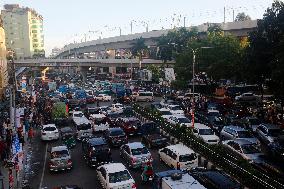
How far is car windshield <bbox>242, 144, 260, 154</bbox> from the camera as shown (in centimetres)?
2444

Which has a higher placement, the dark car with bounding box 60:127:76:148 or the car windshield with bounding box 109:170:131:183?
the car windshield with bounding box 109:170:131:183

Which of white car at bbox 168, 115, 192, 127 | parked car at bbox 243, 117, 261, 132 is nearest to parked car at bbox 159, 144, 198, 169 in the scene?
white car at bbox 168, 115, 192, 127

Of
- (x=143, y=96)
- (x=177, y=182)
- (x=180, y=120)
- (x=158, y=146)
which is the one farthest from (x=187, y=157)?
(x=143, y=96)

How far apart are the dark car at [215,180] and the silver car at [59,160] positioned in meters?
8.95

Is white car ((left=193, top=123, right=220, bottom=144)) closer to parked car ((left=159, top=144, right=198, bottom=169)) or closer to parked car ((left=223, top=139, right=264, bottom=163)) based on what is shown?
parked car ((left=223, top=139, right=264, bottom=163))

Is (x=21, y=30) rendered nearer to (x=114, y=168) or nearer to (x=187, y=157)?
(x=187, y=157)

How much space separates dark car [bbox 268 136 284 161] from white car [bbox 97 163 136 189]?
397 inches

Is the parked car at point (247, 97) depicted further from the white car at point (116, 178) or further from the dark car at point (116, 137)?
the white car at point (116, 178)

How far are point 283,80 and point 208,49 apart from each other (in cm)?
2078

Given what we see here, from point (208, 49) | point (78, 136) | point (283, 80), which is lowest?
point (78, 136)

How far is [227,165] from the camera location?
72.3 feet

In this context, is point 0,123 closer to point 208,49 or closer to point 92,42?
point 208,49

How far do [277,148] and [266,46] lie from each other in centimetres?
1728

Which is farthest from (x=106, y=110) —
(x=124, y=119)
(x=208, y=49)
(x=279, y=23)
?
(x=279, y=23)
